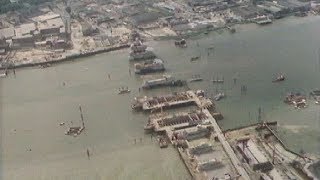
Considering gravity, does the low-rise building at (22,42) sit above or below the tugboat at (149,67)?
below

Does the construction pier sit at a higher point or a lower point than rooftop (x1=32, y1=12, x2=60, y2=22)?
higher

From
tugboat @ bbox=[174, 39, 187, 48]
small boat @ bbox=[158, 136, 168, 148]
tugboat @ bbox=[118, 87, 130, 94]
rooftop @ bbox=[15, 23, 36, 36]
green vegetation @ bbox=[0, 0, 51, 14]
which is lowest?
green vegetation @ bbox=[0, 0, 51, 14]

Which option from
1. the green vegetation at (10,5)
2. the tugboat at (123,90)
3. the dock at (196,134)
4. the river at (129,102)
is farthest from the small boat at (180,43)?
the green vegetation at (10,5)

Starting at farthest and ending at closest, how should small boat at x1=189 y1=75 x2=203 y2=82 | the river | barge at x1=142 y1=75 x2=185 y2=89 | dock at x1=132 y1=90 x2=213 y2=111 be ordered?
small boat at x1=189 y1=75 x2=203 y2=82 → barge at x1=142 y1=75 x2=185 y2=89 → dock at x1=132 y1=90 x2=213 y2=111 → the river

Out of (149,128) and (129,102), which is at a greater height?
(149,128)

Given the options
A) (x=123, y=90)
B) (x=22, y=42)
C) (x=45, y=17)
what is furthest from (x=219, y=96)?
(x=45, y=17)

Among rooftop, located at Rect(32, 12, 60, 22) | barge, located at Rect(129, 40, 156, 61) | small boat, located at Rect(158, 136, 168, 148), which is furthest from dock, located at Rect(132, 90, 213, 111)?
rooftop, located at Rect(32, 12, 60, 22)

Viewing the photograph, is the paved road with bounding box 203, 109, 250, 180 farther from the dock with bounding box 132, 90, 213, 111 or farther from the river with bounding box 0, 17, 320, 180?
the dock with bounding box 132, 90, 213, 111

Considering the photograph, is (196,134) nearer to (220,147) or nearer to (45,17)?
(220,147)

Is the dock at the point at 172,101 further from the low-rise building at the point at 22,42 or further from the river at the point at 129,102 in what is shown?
the low-rise building at the point at 22,42
